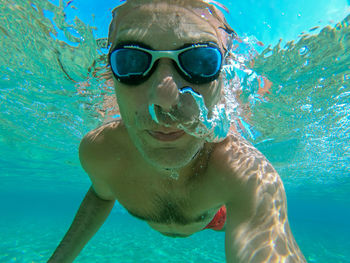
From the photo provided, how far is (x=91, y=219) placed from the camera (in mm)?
3410

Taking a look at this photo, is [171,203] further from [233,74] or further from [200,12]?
[233,74]

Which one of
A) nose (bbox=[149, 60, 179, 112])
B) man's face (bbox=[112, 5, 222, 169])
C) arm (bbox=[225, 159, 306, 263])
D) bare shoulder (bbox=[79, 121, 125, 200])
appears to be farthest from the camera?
bare shoulder (bbox=[79, 121, 125, 200])

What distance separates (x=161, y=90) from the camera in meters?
2.02

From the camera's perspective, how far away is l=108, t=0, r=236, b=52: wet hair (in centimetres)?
283

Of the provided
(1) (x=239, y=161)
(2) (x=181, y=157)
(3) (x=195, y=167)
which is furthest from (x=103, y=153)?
(1) (x=239, y=161)

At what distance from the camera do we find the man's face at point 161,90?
83.2 inches

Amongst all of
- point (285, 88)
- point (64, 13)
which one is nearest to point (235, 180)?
point (64, 13)

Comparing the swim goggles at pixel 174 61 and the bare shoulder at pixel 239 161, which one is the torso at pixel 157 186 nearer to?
the bare shoulder at pixel 239 161

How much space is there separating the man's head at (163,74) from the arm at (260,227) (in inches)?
26.7

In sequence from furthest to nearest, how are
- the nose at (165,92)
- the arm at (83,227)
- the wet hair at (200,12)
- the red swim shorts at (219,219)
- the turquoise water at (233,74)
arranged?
1. the turquoise water at (233,74)
2. the red swim shorts at (219,219)
3. the arm at (83,227)
4. the wet hair at (200,12)
5. the nose at (165,92)

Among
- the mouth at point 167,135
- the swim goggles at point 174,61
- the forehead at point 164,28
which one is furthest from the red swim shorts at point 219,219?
the forehead at point 164,28

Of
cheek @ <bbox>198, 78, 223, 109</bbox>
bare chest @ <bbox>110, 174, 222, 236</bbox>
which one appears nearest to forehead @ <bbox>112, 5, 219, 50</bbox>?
cheek @ <bbox>198, 78, 223, 109</bbox>

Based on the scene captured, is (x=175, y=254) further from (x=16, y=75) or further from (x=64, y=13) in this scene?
(x=64, y=13)

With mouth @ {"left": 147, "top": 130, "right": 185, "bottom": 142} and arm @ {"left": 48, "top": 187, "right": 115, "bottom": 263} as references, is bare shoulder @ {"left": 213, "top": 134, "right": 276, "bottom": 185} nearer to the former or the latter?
mouth @ {"left": 147, "top": 130, "right": 185, "bottom": 142}
